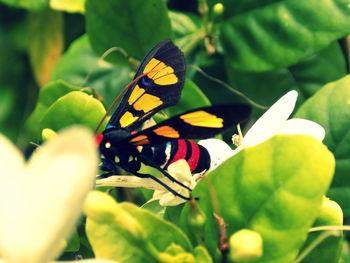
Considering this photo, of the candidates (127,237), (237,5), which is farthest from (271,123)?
(237,5)

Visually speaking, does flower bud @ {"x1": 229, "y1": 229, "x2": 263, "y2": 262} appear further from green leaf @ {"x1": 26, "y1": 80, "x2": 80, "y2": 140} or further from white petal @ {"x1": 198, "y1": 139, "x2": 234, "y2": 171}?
green leaf @ {"x1": 26, "y1": 80, "x2": 80, "y2": 140}

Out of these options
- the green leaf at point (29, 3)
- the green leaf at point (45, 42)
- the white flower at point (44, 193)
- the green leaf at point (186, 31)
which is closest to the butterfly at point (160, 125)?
the white flower at point (44, 193)

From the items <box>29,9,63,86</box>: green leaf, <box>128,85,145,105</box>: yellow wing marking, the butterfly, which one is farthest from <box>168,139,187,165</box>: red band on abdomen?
<box>29,9,63,86</box>: green leaf

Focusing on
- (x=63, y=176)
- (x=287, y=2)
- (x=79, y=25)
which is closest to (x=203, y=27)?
(x=287, y=2)

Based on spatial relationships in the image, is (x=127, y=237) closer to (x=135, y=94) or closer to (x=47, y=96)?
(x=135, y=94)

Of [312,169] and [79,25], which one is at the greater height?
[312,169]

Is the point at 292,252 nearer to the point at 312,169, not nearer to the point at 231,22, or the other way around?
the point at 312,169

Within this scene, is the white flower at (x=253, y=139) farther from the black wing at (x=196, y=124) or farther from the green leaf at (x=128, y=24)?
the green leaf at (x=128, y=24)
